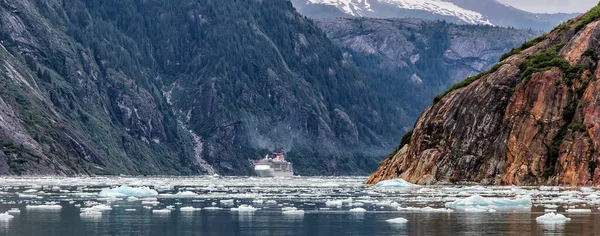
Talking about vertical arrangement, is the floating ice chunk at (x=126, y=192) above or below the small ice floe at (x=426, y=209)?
above

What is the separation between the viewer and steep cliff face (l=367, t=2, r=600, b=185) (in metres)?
115

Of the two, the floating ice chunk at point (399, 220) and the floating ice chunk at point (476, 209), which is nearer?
the floating ice chunk at point (399, 220)

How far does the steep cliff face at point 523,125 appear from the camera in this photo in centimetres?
11481

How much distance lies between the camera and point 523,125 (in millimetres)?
120562

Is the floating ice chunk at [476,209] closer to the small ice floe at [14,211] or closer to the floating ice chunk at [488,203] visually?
the floating ice chunk at [488,203]

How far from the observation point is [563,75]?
123 meters

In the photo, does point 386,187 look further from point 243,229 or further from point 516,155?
point 243,229

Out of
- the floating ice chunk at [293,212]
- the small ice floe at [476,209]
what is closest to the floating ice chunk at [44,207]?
the floating ice chunk at [293,212]

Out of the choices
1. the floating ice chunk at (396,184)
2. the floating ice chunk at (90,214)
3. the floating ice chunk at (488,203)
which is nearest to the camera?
the floating ice chunk at (90,214)

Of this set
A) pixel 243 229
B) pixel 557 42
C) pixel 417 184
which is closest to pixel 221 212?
pixel 243 229

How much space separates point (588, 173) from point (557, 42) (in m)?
29.5

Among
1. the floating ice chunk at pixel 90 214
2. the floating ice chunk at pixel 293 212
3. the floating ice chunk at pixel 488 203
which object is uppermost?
the floating ice chunk at pixel 488 203

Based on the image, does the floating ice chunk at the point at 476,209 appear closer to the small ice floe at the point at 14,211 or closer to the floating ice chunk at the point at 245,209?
the floating ice chunk at the point at 245,209

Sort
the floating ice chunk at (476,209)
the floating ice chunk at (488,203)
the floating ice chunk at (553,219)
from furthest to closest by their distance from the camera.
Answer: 1. the floating ice chunk at (488,203)
2. the floating ice chunk at (476,209)
3. the floating ice chunk at (553,219)
